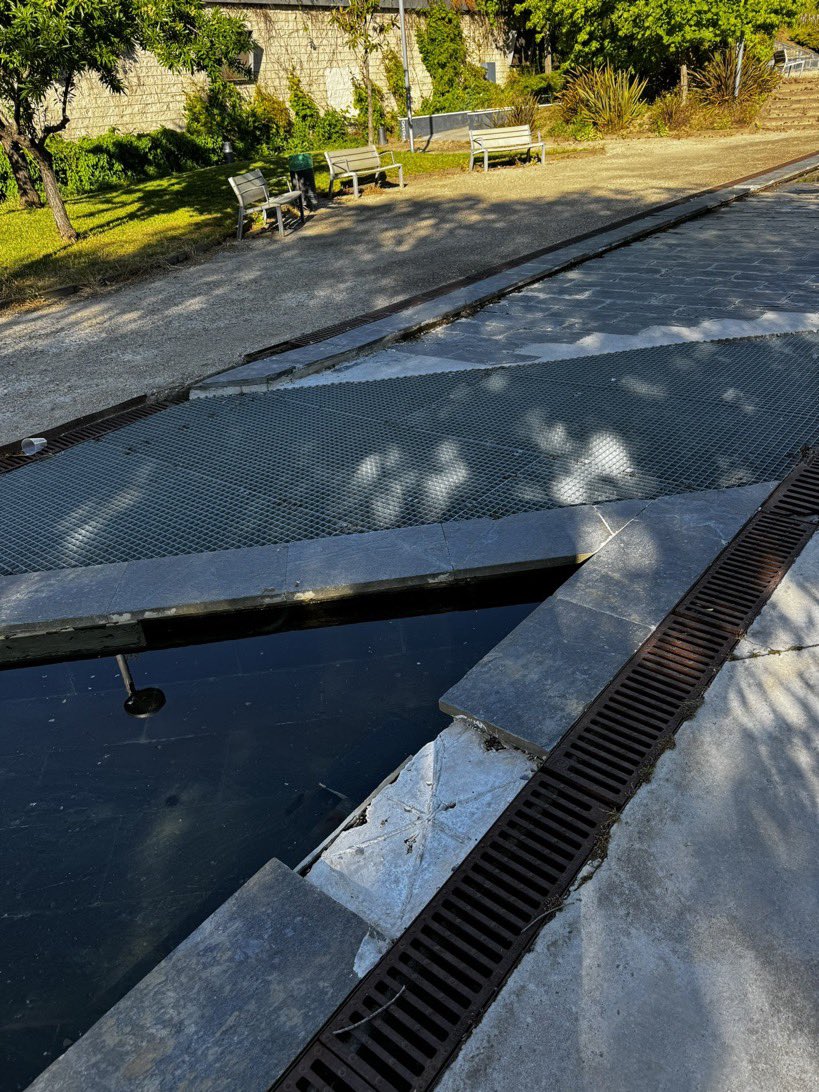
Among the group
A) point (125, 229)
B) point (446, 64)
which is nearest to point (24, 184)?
point (125, 229)

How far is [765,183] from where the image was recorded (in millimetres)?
12023

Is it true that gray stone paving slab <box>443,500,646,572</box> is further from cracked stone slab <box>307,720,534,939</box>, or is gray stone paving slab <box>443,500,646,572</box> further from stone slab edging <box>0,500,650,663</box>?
cracked stone slab <box>307,720,534,939</box>

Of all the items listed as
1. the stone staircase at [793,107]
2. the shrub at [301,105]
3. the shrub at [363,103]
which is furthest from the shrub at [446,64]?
the stone staircase at [793,107]

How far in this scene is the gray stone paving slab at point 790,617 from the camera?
3129 mm

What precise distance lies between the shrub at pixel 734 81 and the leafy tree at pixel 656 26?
392 millimetres

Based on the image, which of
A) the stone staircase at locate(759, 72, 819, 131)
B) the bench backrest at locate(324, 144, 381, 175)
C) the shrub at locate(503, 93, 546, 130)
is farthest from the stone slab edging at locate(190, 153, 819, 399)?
the shrub at locate(503, 93, 546, 130)

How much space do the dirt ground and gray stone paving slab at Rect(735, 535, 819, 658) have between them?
510 centimetres

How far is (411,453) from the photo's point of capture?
5.10 metres

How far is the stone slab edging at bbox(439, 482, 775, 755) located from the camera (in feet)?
9.53

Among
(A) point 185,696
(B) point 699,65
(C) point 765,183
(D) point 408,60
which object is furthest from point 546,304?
(D) point 408,60

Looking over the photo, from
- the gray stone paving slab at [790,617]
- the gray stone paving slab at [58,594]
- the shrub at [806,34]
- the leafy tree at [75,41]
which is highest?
the leafy tree at [75,41]

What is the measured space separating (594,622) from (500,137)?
51.4ft

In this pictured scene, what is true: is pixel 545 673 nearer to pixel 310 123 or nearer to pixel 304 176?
pixel 304 176

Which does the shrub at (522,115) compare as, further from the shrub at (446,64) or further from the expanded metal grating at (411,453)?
the expanded metal grating at (411,453)
